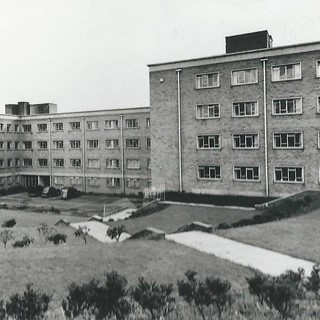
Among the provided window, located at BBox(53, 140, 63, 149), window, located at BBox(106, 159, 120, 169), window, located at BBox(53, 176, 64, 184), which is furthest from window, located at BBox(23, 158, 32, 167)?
window, located at BBox(106, 159, 120, 169)

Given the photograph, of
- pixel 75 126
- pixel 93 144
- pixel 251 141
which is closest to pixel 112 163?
pixel 93 144

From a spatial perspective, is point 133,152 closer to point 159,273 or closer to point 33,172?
point 33,172

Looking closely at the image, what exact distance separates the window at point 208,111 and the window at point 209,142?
1588 millimetres

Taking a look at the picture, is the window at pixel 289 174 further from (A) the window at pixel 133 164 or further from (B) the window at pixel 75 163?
(B) the window at pixel 75 163

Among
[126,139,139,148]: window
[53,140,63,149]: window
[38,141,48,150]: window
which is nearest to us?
[126,139,139,148]: window

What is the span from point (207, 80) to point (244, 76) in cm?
310

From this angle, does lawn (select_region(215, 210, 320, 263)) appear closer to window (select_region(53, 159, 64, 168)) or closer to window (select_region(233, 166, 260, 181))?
window (select_region(233, 166, 260, 181))

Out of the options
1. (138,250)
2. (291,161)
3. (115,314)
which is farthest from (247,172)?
(115,314)

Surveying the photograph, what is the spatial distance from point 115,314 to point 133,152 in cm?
3598

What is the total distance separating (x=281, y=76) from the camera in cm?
2862

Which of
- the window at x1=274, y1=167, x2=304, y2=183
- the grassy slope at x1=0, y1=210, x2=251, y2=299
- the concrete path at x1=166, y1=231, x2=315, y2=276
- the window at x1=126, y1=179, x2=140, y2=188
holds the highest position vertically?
the window at x1=274, y1=167, x2=304, y2=183

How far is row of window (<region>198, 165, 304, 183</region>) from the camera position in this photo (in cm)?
2864

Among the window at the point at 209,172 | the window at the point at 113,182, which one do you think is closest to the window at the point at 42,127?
the window at the point at 113,182

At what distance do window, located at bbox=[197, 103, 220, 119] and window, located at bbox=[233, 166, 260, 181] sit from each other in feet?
15.0
